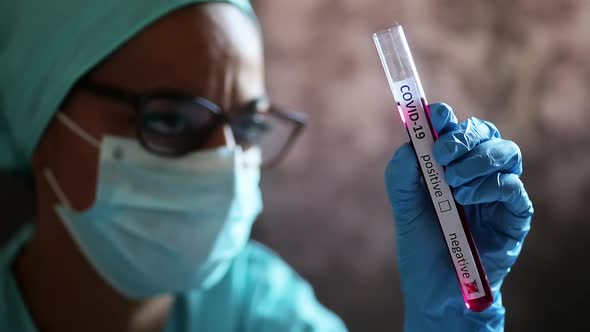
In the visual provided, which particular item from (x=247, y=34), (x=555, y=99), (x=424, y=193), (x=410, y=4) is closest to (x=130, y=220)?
(x=247, y=34)

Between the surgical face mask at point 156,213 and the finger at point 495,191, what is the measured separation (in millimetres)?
435

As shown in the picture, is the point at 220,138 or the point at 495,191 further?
the point at 220,138

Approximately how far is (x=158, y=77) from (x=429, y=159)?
1.61 feet

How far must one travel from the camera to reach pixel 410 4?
5.31ft

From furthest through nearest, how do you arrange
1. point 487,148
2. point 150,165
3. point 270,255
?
point 270,255
point 150,165
point 487,148

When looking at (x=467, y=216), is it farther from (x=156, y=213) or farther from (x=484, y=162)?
(x=156, y=213)

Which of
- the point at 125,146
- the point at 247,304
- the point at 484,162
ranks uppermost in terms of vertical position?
the point at 125,146

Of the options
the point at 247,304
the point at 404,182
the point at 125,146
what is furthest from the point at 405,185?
the point at 247,304

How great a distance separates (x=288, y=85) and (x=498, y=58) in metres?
0.56

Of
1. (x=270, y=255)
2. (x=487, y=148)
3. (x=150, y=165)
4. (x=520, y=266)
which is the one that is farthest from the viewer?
(x=520, y=266)

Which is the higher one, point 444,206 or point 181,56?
point 181,56

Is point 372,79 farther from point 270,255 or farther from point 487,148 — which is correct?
point 487,148

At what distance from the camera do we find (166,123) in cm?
103

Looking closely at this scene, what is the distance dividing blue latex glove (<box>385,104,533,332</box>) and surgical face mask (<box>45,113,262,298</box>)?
0.34m
